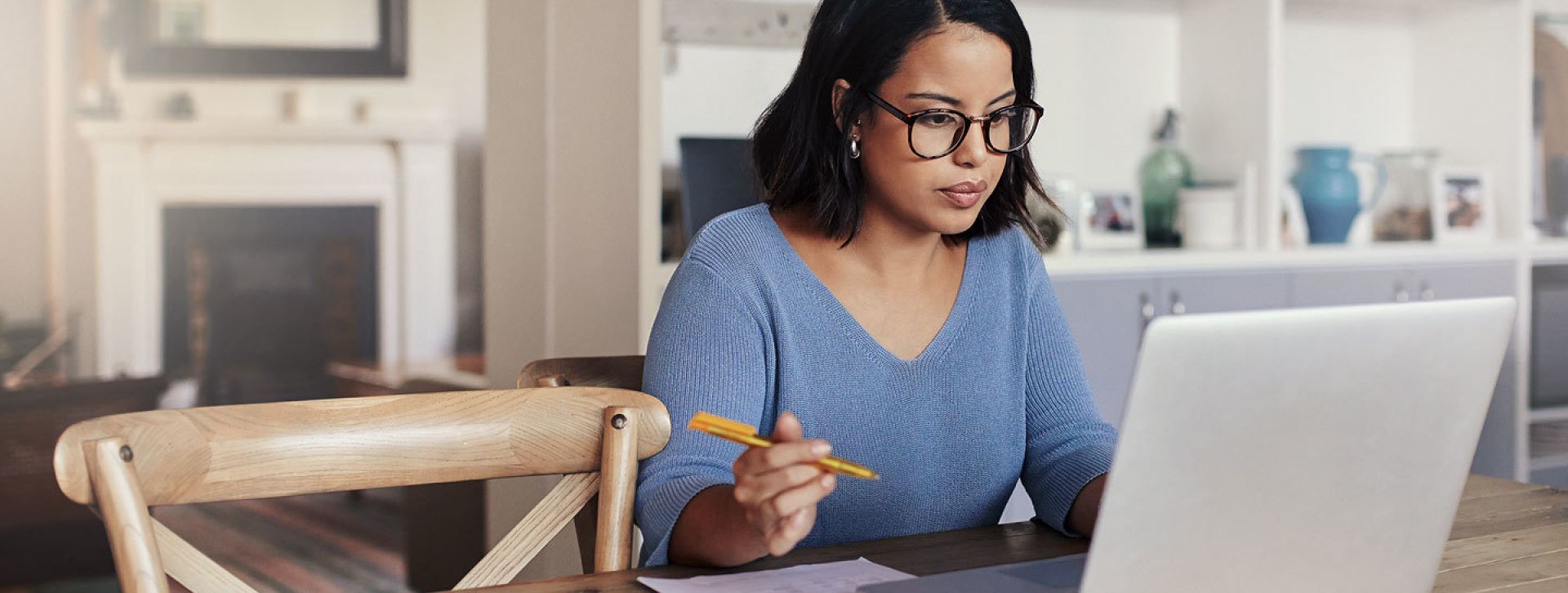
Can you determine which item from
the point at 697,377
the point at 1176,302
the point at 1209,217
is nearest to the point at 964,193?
the point at 697,377

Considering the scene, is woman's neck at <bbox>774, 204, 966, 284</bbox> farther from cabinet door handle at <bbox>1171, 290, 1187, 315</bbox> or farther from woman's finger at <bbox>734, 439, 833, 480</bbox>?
cabinet door handle at <bbox>1171, 290, 1187, 315</bbox>

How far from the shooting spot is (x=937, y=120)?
127cm

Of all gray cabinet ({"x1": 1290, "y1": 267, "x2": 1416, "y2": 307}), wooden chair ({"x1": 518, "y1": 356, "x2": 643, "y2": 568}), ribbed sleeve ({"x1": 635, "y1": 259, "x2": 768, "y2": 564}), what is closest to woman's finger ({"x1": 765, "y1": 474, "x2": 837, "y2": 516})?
ribbed sleeve ({"x1": 635, "y1": 259, "x2": 768, "y2": 564})

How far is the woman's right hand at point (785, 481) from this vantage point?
33.3 inches

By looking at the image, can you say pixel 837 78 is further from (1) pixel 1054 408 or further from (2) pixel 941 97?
(1) pixel 1054 408

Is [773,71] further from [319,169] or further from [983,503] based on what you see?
[319,169]

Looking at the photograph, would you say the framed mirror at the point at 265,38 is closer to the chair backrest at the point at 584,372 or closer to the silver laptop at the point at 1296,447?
the chair backrest at the point at 584,372

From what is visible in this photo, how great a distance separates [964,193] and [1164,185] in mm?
2049

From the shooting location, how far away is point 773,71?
295cm

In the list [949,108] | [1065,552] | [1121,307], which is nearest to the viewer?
[1065,552]

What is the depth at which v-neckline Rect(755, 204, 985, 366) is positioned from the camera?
4.26 feet

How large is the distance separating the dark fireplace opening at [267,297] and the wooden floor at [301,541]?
3.91ft

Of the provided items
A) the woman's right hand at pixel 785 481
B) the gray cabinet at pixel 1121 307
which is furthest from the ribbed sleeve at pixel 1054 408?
the gray cabinet at pixel 1121 307

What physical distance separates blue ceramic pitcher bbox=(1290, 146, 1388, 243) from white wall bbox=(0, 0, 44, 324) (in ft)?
17.8
